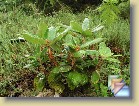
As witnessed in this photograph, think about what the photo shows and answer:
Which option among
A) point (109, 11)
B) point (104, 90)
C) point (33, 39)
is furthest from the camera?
point (109, 11)

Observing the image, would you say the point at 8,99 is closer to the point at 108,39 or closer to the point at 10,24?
the point at 10,24

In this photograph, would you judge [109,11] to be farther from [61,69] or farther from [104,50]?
[61,69]

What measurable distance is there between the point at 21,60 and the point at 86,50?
0.43 metres

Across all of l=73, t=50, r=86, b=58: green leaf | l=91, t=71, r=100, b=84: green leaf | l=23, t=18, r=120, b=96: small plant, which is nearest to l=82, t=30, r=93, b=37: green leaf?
l=23, t=18, r=120, b=96: small plant

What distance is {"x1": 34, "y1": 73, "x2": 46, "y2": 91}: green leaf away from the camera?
237cm

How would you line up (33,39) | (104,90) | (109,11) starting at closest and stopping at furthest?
(33,39)
(104,90)
(109,11)

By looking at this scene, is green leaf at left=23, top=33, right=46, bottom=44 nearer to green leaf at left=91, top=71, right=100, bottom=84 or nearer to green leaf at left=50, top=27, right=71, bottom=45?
green leaf at left=50, top=27, right=71, bottom=45

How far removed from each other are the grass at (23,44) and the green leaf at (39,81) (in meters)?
0.04

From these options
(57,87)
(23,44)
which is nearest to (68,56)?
(57,87)

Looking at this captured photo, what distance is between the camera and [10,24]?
8.65 feet

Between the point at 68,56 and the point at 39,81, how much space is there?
0.22m

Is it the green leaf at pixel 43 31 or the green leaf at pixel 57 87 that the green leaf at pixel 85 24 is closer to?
the green leaf at pixel 43 31

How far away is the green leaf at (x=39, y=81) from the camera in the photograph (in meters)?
2.37

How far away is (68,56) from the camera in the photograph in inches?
91.7
